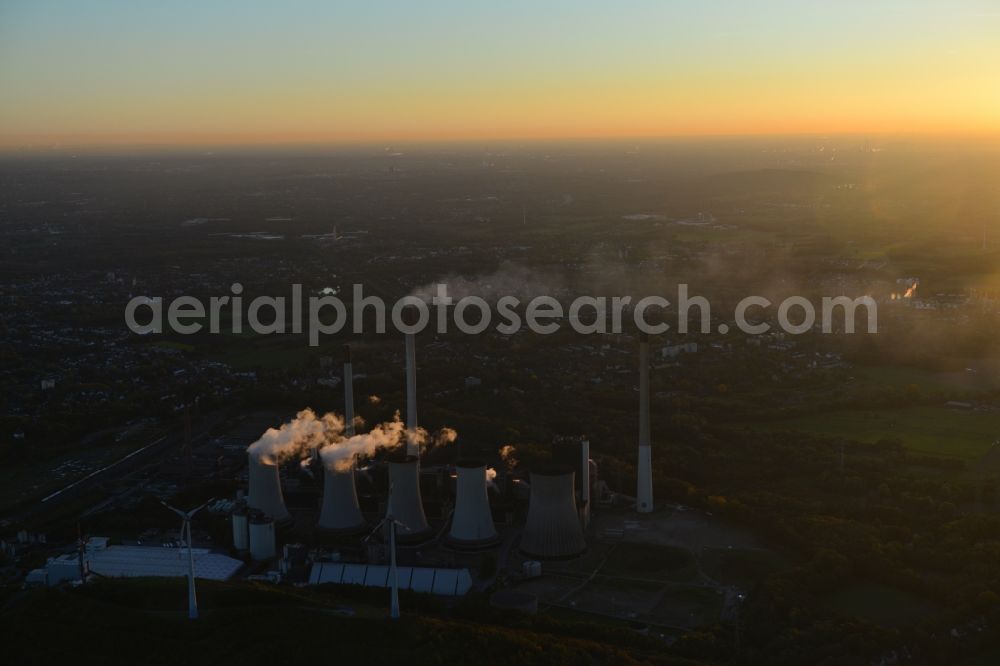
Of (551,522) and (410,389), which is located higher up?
(410,389)

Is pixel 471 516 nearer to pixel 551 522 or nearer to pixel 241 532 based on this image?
pixel 551 522

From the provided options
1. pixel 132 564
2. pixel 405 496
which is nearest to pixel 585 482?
pixel 405 496

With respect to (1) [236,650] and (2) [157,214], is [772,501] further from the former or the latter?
Result: (2) [157,214]

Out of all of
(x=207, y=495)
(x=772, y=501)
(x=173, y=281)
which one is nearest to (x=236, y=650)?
(x=207, y=495)

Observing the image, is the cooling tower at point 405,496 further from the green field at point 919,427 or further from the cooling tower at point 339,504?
the green field at point 919,427

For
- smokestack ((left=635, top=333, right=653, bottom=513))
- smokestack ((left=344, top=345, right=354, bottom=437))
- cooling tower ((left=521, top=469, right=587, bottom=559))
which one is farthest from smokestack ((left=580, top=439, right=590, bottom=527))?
smokestack ((left=344, top=345, right=354, bottom=437))

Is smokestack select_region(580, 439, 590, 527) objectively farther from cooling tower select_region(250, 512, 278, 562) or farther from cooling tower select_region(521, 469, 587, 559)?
cooling tower select_region(250, 512, 278, 562)

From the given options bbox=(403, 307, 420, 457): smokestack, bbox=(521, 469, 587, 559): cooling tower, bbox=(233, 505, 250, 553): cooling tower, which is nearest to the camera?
bbox=(521, 469, 587, 559): cooling tower
